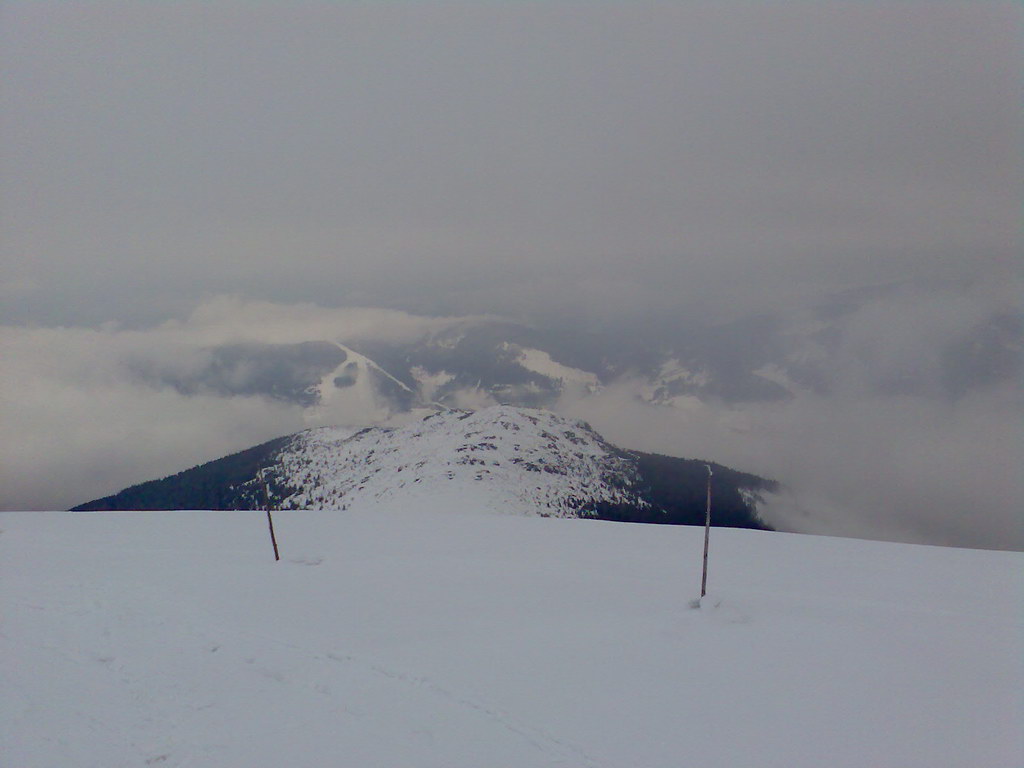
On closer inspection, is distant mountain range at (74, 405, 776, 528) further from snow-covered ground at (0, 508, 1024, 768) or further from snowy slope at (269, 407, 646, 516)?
snow-covered ground at (0, 508, 1024, 768)

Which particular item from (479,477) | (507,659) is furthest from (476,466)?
(507,659)

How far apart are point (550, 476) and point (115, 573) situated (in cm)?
11219

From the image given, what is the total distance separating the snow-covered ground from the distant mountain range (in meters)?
77.0

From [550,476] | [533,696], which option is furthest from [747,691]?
[550,476]

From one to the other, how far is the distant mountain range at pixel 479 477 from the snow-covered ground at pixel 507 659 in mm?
76997

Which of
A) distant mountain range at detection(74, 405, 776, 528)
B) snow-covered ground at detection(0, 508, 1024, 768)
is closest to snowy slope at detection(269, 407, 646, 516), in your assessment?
distant mountain range at detection(74, 405, 776, 528)

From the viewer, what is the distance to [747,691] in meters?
17.0

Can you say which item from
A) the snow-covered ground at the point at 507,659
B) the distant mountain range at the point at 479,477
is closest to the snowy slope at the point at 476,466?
the distant mountain range at the point at 479,477

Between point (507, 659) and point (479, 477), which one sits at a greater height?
point (479, 477)

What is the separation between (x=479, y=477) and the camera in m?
119

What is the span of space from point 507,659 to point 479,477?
101 metres

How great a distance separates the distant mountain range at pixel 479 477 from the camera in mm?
118312

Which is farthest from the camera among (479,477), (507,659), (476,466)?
(476,466)

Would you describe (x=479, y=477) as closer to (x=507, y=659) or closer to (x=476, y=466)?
(x=476, y=466)
